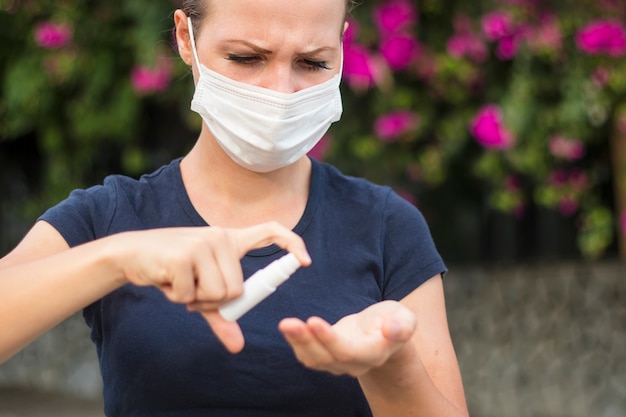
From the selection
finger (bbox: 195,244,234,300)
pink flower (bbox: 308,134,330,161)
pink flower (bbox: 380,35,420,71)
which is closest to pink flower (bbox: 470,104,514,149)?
pink flower (bbox: 380,35,420,71)

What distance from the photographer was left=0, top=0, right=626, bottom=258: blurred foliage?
459 cm

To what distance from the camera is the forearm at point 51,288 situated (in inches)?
62.8

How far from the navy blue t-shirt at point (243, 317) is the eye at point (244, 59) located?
0.26 m

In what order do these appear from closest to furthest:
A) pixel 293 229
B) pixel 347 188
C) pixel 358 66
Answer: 1. pixel 293 229
2. pixel 347 188
3. pixel 358 66

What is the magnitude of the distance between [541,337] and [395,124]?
1616 millimetres

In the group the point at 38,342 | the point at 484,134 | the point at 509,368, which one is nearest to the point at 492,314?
the point at 509,368

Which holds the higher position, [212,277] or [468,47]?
[212,277]

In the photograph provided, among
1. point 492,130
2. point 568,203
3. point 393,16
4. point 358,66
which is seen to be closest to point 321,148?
point 358,66

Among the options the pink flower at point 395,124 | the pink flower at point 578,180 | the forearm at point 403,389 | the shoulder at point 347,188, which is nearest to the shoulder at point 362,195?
the shoulder at point 347,188

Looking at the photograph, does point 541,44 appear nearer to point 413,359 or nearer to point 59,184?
point 59,184

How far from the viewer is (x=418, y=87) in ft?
16.2

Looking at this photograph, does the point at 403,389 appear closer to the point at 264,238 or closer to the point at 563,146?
the point at 264,238

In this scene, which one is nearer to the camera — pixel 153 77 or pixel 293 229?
pixel 293 229

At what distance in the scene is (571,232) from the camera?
618 centimetres
